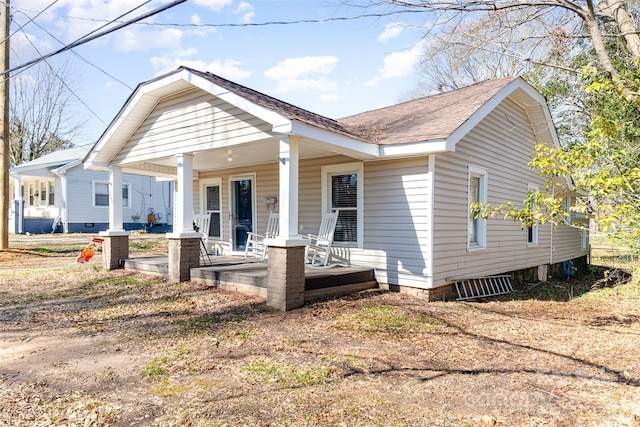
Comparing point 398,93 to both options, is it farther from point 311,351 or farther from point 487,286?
point 311,351

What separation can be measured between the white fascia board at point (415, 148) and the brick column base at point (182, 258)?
386 centimetres

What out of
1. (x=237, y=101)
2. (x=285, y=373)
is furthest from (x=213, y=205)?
(x=285, y=373)

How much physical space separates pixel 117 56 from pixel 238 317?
381 inches

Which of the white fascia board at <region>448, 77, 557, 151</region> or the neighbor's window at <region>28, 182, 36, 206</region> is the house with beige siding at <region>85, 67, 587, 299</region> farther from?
the neighbor's window at <region>28, 182, 36, 206</region>

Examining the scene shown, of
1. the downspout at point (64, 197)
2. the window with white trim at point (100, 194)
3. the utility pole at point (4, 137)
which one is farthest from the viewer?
the window with white trim at point (100, 194)

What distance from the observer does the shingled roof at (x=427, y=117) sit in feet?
22.8

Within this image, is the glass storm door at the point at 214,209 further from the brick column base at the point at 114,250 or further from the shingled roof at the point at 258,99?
the shingled roof at the point at 258,99

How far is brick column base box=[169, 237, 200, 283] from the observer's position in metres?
7.66

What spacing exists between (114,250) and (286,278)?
5.57m

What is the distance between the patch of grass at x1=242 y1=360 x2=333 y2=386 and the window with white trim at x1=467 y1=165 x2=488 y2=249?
5.41 metres

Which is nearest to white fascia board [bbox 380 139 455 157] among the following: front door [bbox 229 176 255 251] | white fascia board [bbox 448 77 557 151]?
white fascia board [bbox 448 77 557 151]

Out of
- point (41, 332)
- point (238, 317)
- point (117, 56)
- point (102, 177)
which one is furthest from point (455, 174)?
point (102, 177)

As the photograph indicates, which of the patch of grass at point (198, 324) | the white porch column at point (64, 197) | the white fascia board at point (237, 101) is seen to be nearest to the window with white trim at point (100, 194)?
the white porch column at point (64, 197)

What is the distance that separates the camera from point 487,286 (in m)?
8.62
